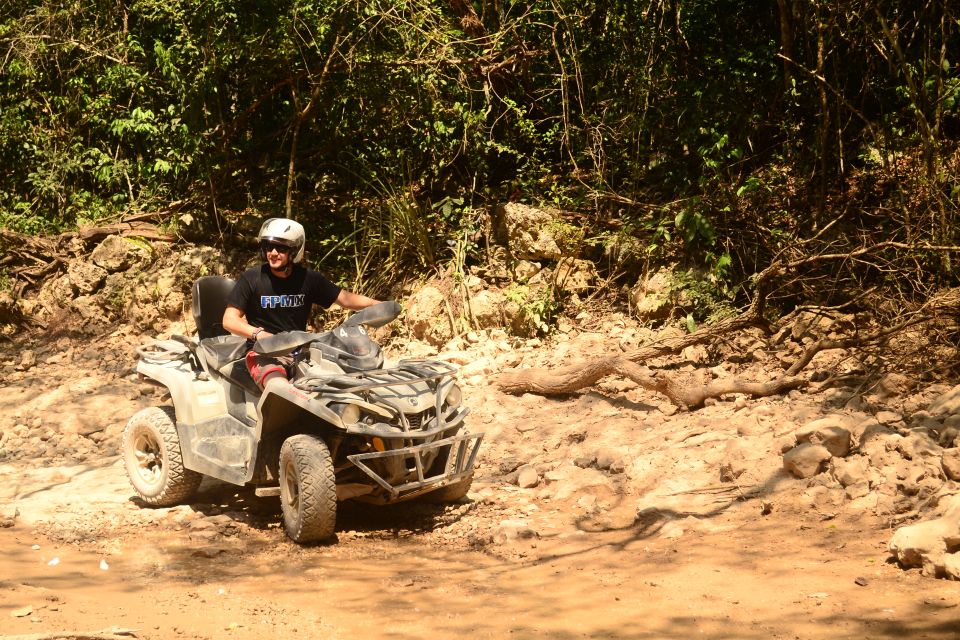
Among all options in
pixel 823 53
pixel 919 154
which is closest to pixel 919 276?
pixel 919 154

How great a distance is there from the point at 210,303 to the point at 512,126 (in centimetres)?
524

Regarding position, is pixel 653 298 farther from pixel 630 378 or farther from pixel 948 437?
pixel 948 437

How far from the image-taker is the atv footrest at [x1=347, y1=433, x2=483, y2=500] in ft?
17.9

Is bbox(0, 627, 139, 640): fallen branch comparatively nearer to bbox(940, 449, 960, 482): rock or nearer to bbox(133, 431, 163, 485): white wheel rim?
bbox(133, 431, 163, 485): white wheel rim

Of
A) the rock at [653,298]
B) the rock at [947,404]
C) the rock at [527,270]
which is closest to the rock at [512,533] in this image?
the rock at [947,404]

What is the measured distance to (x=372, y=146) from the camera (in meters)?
11.3

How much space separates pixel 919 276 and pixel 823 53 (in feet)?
7.40

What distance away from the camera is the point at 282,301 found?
630cm

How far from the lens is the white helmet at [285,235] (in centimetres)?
614

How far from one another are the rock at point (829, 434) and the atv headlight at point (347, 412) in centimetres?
262

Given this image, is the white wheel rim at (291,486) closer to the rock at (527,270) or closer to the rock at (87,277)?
the rock at (527,270)

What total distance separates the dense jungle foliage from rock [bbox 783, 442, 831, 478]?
90.9 inches

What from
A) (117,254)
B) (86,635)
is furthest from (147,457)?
(117,254)

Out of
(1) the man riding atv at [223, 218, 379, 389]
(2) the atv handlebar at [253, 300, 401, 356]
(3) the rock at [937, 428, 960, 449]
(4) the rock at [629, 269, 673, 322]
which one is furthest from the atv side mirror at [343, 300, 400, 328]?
(4) the rock at [629, 269, 673, 322]
